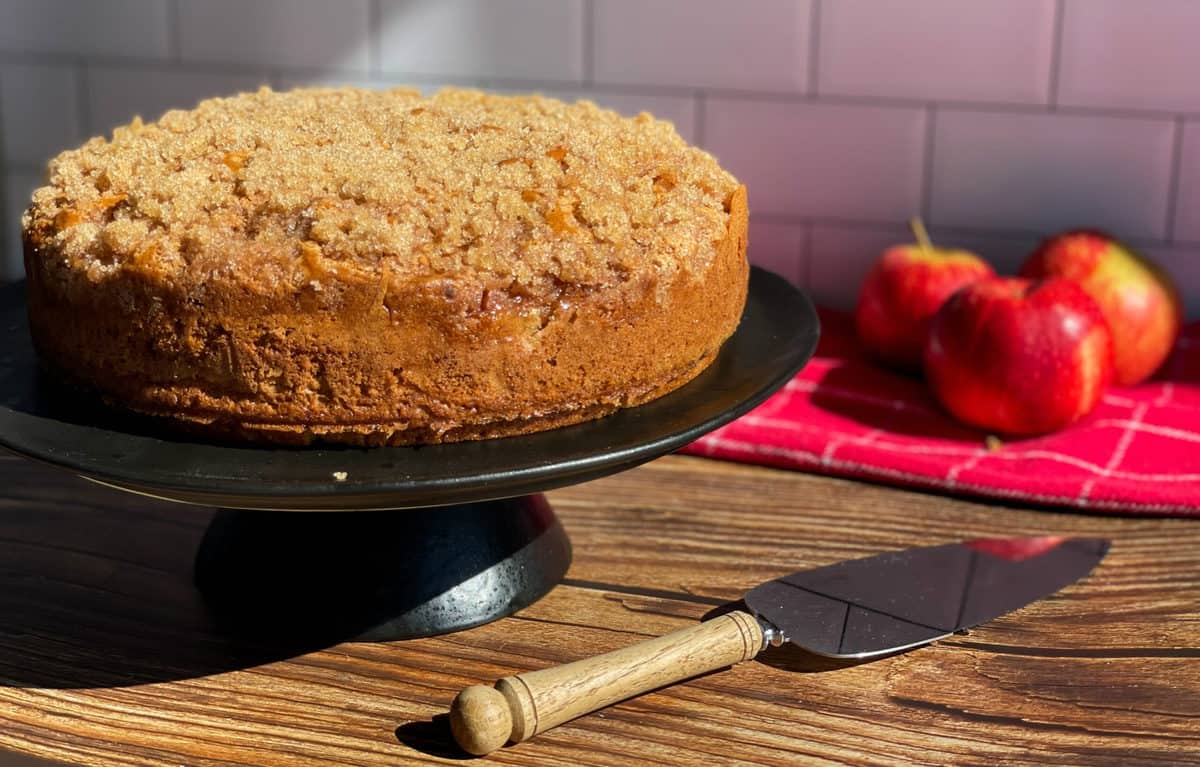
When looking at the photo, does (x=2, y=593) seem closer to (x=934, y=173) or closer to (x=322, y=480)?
(x=322, y=480)

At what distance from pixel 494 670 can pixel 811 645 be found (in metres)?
0.22

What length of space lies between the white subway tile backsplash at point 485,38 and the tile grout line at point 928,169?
0.47 metres

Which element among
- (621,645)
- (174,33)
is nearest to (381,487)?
(621,645)

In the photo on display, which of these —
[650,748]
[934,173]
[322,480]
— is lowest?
[650,748]

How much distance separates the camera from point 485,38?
1825 millimetres

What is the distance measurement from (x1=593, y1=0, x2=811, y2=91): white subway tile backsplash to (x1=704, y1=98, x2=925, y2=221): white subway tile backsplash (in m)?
0.04

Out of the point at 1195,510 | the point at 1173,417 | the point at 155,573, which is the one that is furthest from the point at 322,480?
the point at 1173,417

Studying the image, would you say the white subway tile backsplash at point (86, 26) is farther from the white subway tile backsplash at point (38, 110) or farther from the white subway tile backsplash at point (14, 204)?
the white subway tile backsplash at point (14, 204)

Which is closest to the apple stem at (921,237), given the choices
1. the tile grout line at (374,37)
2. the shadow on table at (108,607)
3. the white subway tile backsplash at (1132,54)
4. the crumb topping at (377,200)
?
the white subway tile backsplash at (1132,54)

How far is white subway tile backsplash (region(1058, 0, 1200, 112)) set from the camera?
1580 millimetres

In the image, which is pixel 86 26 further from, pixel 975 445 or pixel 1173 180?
pixel 1173 180

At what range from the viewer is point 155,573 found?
107cm

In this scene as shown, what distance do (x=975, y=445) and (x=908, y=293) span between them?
27cm

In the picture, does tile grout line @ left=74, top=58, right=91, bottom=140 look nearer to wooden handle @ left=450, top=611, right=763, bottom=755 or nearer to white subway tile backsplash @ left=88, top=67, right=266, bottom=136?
white subway tile backsplash @ left=88, top=67, right=266, bottom=136
